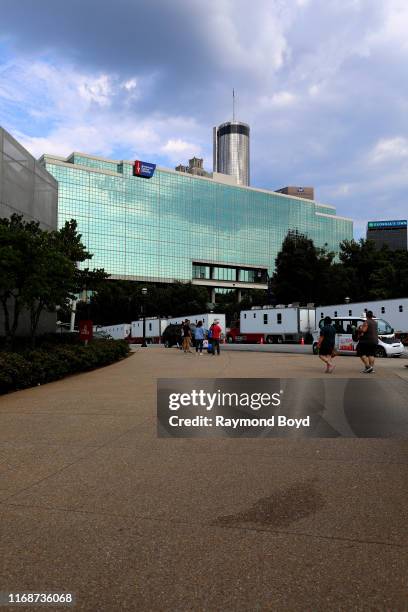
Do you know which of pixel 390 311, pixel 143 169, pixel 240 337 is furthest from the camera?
pixel 143 169

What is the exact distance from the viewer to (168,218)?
123 metres

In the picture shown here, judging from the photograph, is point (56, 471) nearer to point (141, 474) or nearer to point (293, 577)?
point (141, 474)

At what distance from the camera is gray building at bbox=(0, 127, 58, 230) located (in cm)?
1792

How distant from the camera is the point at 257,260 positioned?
5394 inches

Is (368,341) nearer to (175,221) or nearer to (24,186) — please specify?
(24,186)

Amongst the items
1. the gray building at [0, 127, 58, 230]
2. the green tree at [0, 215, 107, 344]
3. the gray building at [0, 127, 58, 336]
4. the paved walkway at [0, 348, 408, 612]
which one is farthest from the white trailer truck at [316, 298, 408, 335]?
the paved walkway at [0, 348, 408, 612]

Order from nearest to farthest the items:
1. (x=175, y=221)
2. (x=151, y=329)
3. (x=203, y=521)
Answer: (x=203, y=521) < (x=151, y=329) < (x=175, y=221)

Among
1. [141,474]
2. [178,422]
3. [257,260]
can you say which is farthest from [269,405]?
[257,260]

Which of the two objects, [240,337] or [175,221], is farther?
[175,221]

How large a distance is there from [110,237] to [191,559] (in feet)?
369

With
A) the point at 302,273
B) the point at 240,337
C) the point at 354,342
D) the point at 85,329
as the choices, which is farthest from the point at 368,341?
the point at 302,273

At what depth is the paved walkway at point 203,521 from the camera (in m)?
3.01

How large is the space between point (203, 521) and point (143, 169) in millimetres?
119023

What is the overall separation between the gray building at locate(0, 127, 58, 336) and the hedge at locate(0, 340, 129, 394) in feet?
12.1
